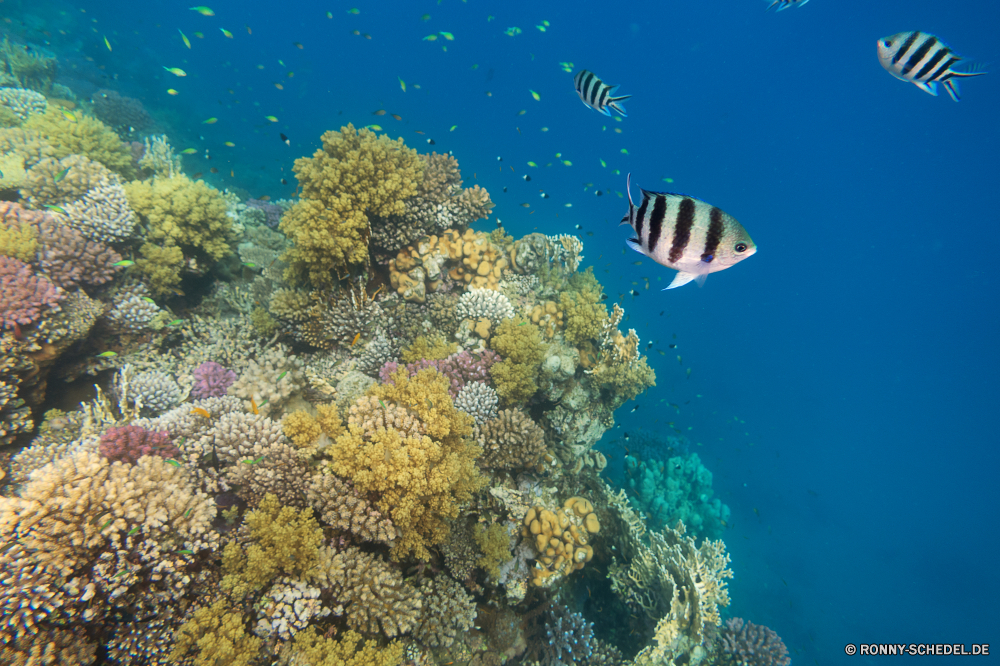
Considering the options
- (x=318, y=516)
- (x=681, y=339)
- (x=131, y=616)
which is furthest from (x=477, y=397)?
(x=681, y=339)

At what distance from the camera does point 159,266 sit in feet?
19.9

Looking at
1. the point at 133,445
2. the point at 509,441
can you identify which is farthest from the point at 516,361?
the point at 133,445

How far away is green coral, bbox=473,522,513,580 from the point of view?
14.9 ft

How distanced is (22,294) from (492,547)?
674cm

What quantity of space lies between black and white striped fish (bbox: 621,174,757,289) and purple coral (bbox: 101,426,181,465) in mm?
4827

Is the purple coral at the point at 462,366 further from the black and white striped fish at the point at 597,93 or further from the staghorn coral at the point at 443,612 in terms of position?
the black and white striped fish at the point at 597,93

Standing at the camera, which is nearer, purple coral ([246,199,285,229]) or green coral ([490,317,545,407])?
green coral ([490,317,545,407])

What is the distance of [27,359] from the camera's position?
4.51 m

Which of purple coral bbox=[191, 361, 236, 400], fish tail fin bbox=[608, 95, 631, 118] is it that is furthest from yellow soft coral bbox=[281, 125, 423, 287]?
fish tail fin bbox=[608, 95, 631, 118]

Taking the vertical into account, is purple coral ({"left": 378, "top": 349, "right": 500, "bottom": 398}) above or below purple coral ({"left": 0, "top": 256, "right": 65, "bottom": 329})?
above

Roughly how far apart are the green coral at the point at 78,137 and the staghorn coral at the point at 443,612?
11.1m

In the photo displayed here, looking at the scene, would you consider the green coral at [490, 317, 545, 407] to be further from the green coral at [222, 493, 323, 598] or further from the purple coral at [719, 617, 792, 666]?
the purple coral at [719, 617, 792, 666]

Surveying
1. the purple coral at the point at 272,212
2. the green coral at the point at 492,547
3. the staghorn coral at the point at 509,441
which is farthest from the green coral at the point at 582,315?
the purple coral at the point at 272,212

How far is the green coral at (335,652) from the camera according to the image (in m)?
3.04
